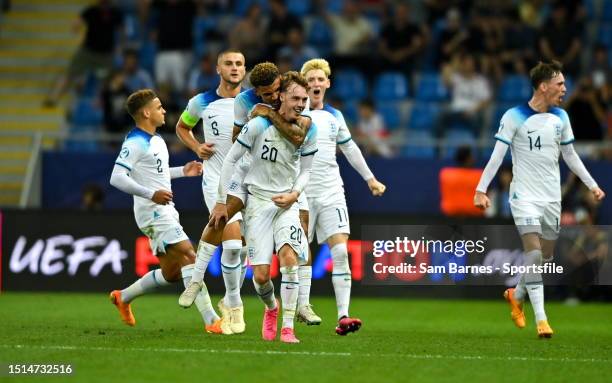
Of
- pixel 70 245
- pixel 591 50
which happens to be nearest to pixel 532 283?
pixel 70 245

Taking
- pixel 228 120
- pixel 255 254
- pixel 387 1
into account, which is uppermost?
pixel 387 1

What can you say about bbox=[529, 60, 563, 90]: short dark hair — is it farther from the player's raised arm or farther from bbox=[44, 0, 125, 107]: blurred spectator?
bbox=[44, 0, 125, 107]: blurred spectator

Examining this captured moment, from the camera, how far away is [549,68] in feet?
41.7

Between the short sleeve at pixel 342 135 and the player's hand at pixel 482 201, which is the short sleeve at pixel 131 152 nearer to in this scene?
the short sleeve at pixel 342 135

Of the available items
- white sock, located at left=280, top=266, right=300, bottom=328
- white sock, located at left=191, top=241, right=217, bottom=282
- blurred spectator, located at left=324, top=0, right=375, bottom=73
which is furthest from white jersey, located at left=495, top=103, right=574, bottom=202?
blurred spectator, located at left=324, top=0, right=375, bottom=73

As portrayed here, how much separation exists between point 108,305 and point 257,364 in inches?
256

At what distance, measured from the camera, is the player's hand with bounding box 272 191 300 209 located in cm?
1103

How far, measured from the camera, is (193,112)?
1277 cm

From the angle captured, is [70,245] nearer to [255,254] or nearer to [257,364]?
[255,254]

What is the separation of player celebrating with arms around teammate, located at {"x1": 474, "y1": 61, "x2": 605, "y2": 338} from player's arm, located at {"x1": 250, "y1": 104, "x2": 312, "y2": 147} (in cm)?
230

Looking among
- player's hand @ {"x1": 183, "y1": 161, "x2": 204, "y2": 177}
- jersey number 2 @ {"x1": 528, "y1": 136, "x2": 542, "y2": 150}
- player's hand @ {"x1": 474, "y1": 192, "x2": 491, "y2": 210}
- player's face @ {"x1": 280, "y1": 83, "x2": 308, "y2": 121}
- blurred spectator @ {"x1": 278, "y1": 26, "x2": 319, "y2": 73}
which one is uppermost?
blurred spectator @ {"x1": 278, "y1": 26, "x2": 319, "y2": 73}

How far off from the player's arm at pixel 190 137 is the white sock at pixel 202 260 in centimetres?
103

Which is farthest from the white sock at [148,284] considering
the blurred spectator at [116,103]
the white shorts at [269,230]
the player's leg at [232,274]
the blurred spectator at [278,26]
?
the blurred spectator at [278,26]
